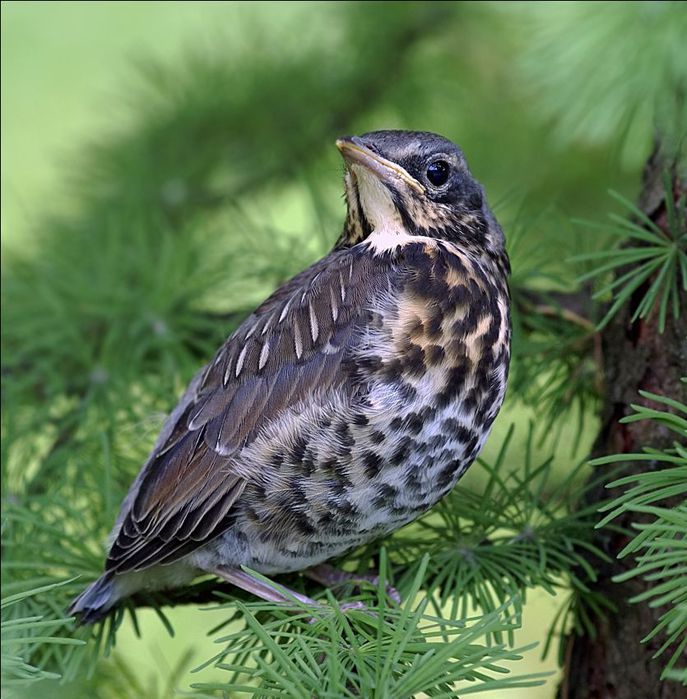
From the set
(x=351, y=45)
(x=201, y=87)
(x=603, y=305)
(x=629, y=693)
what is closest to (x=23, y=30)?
(x=201, y=87)

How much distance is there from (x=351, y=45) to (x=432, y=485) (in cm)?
126

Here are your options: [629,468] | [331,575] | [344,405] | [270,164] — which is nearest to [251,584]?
[331,575]

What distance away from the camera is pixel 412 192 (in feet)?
4.65

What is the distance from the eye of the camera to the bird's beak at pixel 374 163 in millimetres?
1348

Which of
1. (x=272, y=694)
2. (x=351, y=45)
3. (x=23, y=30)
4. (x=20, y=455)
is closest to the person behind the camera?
(x=272, y=694)

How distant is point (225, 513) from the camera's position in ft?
4.26

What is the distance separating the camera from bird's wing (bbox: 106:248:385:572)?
4.26 ft

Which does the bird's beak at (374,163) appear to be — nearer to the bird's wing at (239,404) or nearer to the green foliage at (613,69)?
the bird's wing at (239,404)

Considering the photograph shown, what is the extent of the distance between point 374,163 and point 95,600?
68 centimetres

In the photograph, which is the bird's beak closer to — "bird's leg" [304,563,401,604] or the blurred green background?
the blurred green background

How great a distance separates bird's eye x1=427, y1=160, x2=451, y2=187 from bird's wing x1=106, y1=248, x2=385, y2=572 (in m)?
0.15

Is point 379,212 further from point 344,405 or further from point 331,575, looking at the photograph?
point 331,575

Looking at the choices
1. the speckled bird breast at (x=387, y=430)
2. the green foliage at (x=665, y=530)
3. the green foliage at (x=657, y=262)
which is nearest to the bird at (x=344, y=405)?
the speckled bird breast at (x=387, y=430)

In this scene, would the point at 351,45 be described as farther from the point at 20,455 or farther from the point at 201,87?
the point at 20,455
